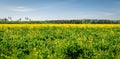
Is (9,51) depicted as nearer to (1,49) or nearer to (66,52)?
(1,49)

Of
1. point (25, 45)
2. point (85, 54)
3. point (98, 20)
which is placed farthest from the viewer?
point (98, 20)

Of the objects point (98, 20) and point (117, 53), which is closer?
point (117, 53)

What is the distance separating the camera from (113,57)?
1027cm

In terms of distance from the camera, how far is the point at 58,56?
1023cm

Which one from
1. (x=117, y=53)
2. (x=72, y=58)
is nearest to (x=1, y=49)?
(x=72, y=58)

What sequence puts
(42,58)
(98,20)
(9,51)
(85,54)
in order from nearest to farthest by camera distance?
(42,58) < (85,54) < (9,51) < (98,20)

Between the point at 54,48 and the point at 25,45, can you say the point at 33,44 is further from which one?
the point at 54,48

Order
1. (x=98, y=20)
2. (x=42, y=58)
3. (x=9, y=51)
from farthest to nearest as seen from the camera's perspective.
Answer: (x=98, y=20)
(x=9, y=51)
(x=42, y=58)

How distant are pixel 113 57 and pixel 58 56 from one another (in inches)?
81.3

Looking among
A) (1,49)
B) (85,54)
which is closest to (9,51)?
(1,49)

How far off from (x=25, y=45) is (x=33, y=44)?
38cm

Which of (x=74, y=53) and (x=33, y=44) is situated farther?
(x=33, y=44)

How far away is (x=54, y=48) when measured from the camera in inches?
469

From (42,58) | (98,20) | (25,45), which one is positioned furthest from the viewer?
(98,20)
